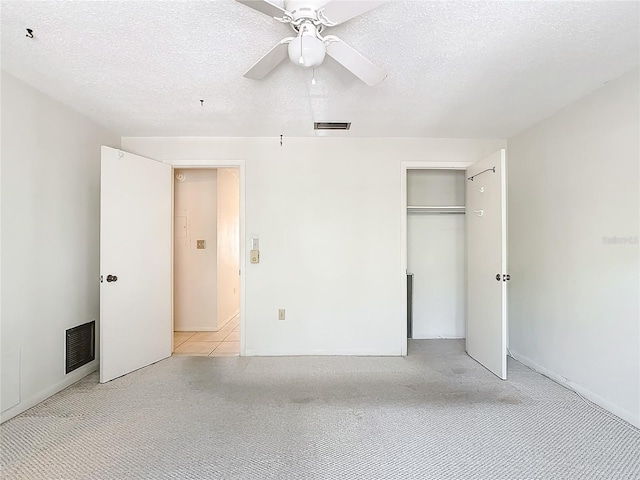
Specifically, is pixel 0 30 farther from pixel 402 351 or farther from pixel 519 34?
pixel 402 351

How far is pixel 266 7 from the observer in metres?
1.30

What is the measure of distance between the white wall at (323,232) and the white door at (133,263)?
54cm

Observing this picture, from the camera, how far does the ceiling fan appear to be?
1303 millimetres

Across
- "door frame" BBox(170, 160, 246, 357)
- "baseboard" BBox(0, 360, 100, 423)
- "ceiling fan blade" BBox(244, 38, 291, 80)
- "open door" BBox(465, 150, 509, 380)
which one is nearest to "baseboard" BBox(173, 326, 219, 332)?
"door frame" BBox(170, 160, 246, 357)

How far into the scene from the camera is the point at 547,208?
291 centimetres

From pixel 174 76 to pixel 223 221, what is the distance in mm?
2763

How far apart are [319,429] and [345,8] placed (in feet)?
7.61

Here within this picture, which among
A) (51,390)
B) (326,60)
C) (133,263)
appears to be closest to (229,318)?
(133,263)

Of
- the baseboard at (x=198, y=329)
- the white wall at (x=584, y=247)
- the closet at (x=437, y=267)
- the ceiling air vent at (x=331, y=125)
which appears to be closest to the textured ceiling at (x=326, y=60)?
the ceiling air vent at (x=331, y=125)

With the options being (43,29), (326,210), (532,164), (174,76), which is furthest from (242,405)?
(532,164)

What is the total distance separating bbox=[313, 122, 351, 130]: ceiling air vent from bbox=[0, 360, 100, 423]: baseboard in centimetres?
317

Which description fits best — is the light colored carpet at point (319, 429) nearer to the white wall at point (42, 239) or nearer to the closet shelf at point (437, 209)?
the white wall at point (42, 239)

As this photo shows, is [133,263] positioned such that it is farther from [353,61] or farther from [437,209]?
[437,209]

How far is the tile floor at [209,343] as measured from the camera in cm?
367
